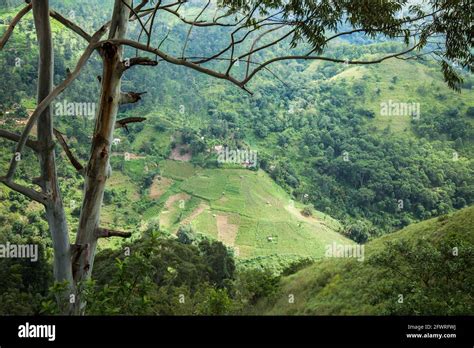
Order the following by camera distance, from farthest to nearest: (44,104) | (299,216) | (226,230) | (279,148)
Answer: (279,148)
(299,216)
(226,230)
(44,104)

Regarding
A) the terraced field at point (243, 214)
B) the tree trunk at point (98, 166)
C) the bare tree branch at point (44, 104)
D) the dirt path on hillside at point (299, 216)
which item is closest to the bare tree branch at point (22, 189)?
the bare tree branch at point (44, 104)

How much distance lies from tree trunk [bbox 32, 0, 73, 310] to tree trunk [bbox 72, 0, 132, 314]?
11cm

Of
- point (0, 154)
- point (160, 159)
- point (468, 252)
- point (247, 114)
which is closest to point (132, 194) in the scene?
point (160, 159)

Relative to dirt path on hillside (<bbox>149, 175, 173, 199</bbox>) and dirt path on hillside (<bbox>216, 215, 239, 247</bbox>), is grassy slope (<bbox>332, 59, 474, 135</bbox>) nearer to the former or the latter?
dirt path on hillside (<bbox>216, 215, 239, 247</bbox>)

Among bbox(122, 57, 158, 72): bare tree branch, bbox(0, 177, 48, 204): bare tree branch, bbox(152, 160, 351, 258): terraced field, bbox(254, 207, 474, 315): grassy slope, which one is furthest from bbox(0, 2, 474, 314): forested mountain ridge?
bbox(122, 57, 158, 72): bare tree branch

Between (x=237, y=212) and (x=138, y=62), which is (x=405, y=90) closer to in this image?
(x=237, y=212)

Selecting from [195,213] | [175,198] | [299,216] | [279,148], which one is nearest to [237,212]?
[195,213]

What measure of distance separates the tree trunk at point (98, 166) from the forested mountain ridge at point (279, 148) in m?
21.1

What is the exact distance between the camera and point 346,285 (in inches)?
394

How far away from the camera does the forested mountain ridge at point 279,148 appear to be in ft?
105

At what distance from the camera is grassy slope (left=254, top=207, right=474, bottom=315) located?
8.12 m

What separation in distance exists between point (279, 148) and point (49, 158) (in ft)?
131

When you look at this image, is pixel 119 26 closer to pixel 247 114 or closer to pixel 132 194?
pixel 132 194

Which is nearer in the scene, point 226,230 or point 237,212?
point 226,230
